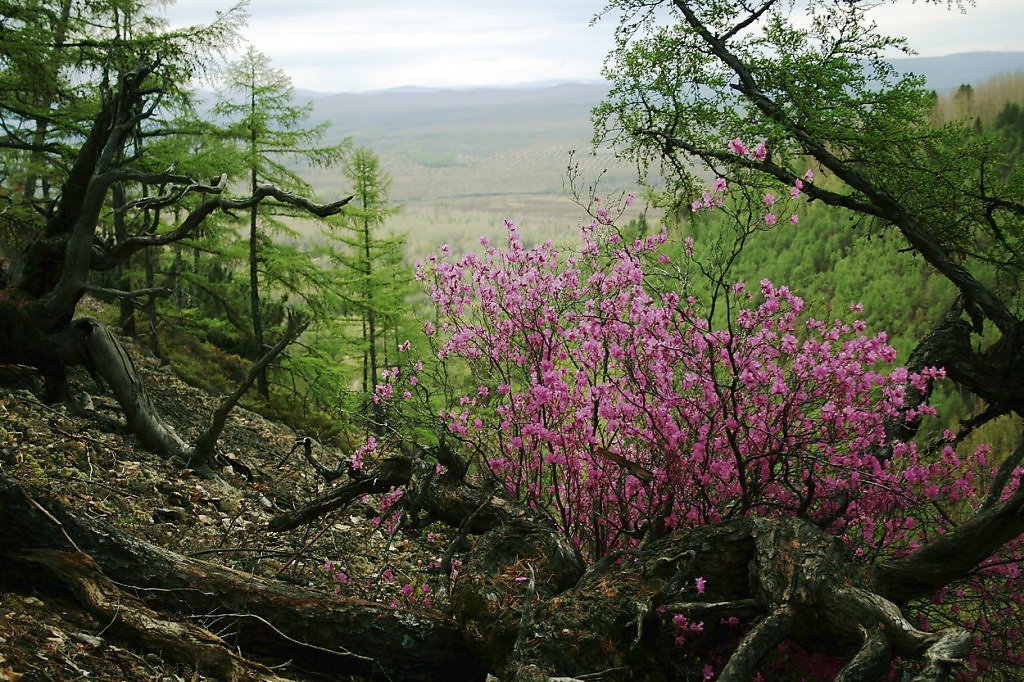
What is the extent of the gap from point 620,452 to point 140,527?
11.3ft

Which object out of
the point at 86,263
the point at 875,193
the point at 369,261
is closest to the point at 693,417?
the point at 875,193

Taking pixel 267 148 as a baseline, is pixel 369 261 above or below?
below

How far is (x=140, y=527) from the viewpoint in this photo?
5344mm

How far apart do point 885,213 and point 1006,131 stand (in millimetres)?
18193

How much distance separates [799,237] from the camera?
28234 millimetres

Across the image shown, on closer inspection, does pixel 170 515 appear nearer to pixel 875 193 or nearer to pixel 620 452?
pixel 620 452

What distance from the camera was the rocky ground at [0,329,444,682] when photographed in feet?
10.2

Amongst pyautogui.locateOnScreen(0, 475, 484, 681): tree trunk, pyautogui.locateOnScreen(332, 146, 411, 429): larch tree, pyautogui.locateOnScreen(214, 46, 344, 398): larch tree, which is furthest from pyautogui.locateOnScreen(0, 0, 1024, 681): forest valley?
pyautogui.locateOnScreen(332, 146, 411, 429): larch tree

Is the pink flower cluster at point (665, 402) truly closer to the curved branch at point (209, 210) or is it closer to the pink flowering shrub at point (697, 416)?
the pink flowering shrub at point (697, 416)

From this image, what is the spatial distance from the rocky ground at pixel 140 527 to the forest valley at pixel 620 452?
0.05 metres

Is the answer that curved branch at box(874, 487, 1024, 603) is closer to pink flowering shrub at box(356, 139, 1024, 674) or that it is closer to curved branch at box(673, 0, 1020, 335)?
pink flowering shrub at box(356, 139, 1024, 674)

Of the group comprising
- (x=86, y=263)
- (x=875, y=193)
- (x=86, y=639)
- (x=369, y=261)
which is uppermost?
(x=875, y=193)

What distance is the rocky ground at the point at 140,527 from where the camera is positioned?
3.11 meters

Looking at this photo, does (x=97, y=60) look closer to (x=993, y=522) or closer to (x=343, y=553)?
(x=343, y=553)
